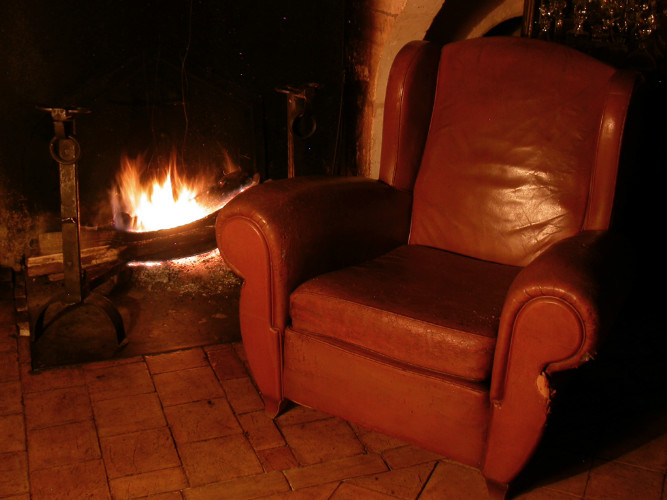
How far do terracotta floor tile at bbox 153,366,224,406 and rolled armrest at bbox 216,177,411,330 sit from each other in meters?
0.42

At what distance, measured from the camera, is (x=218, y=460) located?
1691 mm

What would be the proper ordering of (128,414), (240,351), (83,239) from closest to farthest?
(128,414), (240,351), (83,239)

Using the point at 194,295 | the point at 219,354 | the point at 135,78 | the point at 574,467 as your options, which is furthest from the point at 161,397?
the point at 135,78

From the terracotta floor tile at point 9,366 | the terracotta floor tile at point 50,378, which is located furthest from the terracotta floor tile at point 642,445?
the terracotta floor tile at point 9,366

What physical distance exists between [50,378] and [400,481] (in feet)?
3.84

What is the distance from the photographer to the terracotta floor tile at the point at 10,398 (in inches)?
73.4

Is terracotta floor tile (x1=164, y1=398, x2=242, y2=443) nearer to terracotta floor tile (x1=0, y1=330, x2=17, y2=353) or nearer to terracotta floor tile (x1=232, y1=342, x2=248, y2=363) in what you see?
terracotta floor tile (x1=232, y1=342, x2=248, y2=363)

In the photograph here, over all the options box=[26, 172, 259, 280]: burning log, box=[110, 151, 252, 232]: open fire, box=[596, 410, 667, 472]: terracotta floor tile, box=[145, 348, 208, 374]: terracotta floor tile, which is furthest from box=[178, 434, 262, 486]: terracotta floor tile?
box=[110, 151, 252, 232]: open fire

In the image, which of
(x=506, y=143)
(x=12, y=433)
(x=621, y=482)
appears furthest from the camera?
(x=506, y=143)

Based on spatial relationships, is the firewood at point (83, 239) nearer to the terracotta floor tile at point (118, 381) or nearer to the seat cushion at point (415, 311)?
the terracotta floor tile at point (118, 381)

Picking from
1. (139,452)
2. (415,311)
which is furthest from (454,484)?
(139,452)

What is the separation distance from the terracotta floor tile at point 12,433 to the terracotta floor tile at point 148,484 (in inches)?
12.9

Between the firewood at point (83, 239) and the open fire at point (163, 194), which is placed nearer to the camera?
the firewood at point (83, 239)

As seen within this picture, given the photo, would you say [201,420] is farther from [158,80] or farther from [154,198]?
[158,80]
